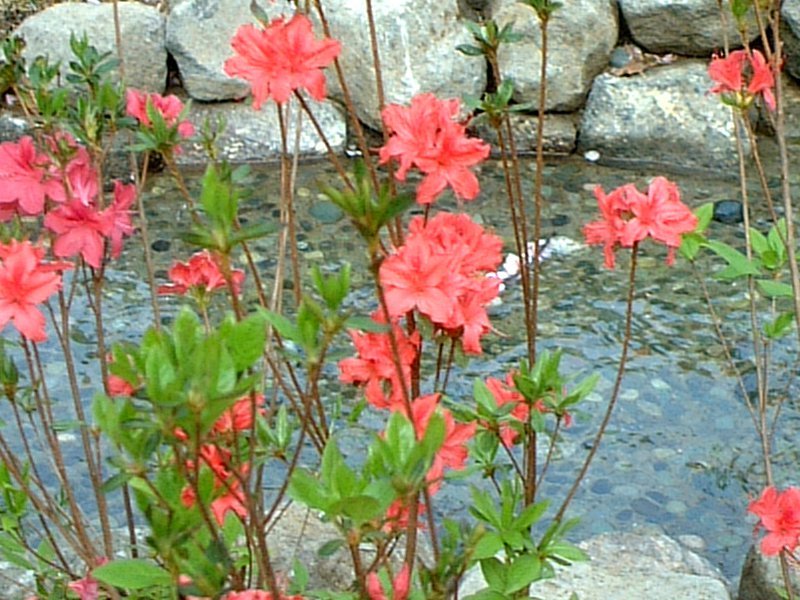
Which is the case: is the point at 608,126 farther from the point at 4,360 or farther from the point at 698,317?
the point at 4,360

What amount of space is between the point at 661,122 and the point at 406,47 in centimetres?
86

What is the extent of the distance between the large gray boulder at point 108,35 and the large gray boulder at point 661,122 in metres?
1.42

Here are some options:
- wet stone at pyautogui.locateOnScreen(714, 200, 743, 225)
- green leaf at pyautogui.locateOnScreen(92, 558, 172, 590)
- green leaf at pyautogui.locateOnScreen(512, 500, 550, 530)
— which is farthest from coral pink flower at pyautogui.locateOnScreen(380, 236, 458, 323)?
wet stone at pyautogui.locateOnScreen(714, 200, 743, 225)

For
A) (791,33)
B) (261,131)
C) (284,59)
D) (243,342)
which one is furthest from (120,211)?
(791,33)

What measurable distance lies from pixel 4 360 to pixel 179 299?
1.84 m

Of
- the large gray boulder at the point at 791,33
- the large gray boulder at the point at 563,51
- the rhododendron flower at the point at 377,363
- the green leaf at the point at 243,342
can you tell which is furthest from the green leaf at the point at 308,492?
the large gray boulder at the point at 791,33

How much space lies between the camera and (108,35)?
424 centimetres

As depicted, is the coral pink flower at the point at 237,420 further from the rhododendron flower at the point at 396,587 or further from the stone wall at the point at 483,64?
the stone wall at the point at 483,64

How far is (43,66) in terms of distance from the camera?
5.17ft

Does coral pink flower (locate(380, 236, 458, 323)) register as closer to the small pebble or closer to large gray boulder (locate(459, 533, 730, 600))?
large gray boulder (locate(459, 533, 730, 600))

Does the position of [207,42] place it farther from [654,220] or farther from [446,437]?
[446,437]

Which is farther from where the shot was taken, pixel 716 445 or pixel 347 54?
pixel 347 54

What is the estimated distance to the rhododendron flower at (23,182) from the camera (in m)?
1.37

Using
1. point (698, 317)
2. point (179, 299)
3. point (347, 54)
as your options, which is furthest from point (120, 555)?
point (347, 54)
